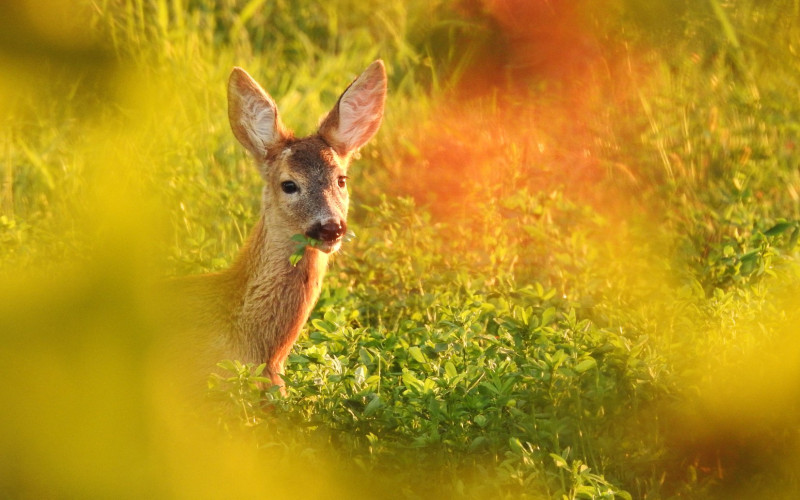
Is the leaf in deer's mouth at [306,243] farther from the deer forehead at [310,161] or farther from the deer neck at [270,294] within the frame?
the deer forehead at [310,161]

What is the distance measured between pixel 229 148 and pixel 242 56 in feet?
3.61

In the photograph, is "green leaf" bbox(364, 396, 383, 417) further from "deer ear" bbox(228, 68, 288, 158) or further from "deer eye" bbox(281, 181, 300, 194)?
"deer ear" bbox(228, 68, 288, 158)

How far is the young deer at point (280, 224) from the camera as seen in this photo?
3.78 m

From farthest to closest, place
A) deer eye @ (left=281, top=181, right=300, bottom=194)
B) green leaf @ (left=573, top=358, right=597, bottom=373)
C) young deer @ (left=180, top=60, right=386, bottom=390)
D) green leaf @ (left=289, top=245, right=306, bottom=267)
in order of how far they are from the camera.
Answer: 1. deer eye @ (left=281, top=181, right=300, bottom=194)
2. young deer @ (left=180, top=60, right=386, bottom=390)
3. green leaf @ (left=289, top=245, right=306, bottom=267)
4. green leaf @ (left=573, top=358, right=597, bottom=373)

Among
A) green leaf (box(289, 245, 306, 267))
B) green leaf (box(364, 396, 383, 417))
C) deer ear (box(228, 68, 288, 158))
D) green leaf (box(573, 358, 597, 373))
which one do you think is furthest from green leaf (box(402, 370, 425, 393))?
deer ear (box(228, 68, 288, 158))

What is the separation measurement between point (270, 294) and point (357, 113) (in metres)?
0.98

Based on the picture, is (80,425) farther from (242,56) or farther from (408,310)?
(242,56)

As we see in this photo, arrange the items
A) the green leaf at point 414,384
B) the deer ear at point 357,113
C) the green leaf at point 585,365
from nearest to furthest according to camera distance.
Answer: the green leaf at point 585,365
the green leaf at point 414,384
the deer ear at point 357,113

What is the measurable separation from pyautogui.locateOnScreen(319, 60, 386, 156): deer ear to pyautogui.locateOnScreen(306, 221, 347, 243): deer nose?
2.00 feet

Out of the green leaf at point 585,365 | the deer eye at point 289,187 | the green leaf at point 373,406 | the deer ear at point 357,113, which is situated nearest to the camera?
the green leaf at point 585,365

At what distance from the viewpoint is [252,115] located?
4.22 meters

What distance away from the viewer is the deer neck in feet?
12.4

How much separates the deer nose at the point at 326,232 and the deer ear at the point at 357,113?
0.61 metres

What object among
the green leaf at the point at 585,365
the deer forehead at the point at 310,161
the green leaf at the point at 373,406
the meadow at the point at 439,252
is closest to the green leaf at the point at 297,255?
the meadow at the point at 439,252
